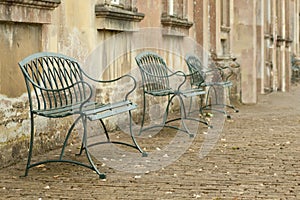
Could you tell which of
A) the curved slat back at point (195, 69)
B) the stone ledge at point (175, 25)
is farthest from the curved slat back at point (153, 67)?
the stone ledge at point (175, 25)

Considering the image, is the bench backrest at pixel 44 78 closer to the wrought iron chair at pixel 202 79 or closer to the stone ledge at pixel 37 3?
the stone ledge at pixel 37 3

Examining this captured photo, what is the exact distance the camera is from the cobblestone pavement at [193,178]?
547 cm

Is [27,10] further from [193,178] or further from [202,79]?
[202,79]

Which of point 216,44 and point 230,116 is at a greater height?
point 216,44

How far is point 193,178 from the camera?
614 cm

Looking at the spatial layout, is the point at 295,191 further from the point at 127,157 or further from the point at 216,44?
the point at 216,44

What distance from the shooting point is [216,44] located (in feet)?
46.5

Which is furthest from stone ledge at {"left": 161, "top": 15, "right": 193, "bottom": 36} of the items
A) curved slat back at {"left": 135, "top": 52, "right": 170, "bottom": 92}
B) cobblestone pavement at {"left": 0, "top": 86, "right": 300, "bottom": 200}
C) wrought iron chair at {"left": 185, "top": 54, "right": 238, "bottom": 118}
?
cobblestone pavement at {"left": 0, "top": 86, "right": 300, "bottom": 200}

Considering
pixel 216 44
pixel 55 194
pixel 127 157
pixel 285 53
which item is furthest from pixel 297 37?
pixel 55 194

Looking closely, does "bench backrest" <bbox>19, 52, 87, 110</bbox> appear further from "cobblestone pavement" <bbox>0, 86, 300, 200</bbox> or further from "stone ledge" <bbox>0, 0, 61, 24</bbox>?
"cobblestone pavement" <bbox>0, 86, 300, 200</bbox>

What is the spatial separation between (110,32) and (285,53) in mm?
13925

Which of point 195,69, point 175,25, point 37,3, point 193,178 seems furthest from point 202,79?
point 193,178

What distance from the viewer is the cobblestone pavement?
5469 mm

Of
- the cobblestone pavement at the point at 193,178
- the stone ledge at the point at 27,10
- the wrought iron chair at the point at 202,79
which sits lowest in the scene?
the cobblestone pavement at the point at 193,178
